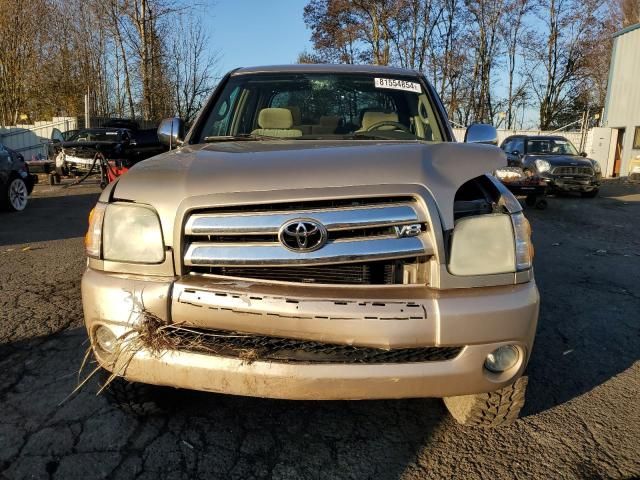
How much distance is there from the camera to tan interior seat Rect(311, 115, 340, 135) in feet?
11.3

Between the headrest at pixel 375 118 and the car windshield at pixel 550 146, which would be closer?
the headrest at pixel 375 118

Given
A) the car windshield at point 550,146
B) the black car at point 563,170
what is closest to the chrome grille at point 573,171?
the black car at point 563,170

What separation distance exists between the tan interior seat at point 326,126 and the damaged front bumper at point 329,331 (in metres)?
1.67

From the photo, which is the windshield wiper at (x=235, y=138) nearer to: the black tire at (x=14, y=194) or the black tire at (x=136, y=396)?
the black tire at (x=136, y=396)

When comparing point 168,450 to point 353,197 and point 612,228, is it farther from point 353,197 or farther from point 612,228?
point 612,228

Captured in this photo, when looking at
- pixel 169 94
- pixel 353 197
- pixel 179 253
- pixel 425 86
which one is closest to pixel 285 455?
pixel 179 253

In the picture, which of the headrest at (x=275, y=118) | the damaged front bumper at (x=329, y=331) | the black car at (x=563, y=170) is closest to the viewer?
the damaged front bumper at (x=329, y=331)

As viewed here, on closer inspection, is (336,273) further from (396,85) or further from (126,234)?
(396,85)

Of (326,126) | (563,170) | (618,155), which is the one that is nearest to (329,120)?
(326,126)

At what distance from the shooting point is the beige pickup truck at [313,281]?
197 cm

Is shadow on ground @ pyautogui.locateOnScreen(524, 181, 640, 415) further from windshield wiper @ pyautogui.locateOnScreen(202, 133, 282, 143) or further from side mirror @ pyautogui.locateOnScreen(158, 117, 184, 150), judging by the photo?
side mirror @ pyautogui.locateOnScreen(158, 117, 184, 150)

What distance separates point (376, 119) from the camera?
3.60m

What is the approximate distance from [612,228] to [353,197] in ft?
28.1

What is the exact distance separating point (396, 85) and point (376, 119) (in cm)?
37
